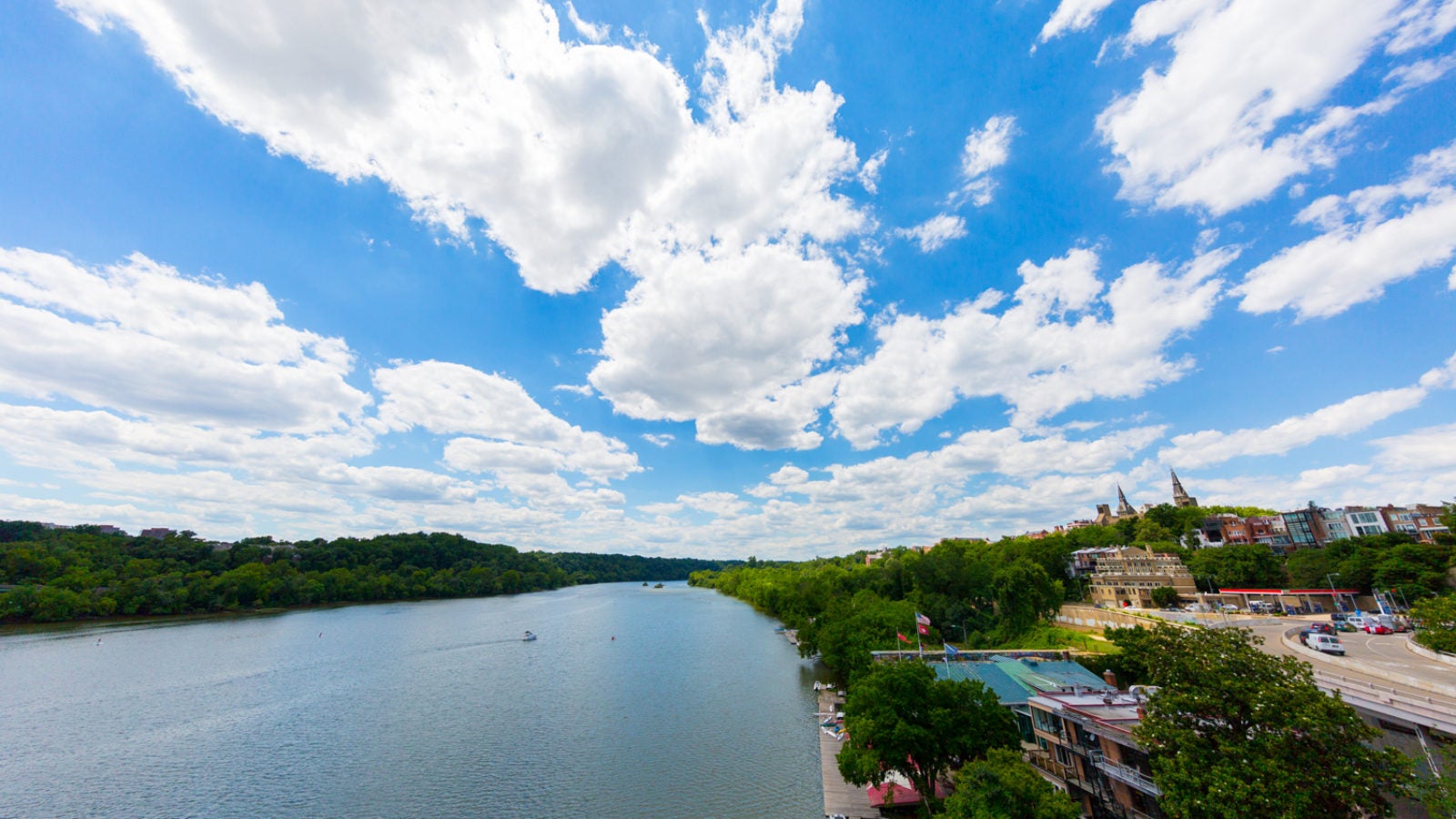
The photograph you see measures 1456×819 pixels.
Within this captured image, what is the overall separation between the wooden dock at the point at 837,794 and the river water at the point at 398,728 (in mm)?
810

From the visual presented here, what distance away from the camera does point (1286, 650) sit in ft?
108

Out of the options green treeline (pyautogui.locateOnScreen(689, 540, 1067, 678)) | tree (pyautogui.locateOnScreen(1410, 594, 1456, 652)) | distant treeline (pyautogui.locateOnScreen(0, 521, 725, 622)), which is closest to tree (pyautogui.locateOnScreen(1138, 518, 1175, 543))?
green treeline (pyautogui.locateOnScreen(689, 540, 1067, 678))

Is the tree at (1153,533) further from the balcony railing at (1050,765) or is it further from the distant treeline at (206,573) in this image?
the distant treeline at (206,573)

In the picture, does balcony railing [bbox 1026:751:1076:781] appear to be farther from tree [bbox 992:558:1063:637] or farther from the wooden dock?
tree [bbox 992:558:1063:637]

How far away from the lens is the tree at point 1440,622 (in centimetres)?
2695

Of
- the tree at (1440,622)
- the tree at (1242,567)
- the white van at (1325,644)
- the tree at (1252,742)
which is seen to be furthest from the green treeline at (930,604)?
the tree at (1440,622)

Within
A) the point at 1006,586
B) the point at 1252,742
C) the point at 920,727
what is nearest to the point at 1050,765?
the point at 920,727

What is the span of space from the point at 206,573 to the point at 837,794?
146 meters

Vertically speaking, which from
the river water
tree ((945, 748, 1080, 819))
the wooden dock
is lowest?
the wooden dock

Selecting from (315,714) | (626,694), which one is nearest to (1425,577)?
(626,694)

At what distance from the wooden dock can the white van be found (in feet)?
98.9

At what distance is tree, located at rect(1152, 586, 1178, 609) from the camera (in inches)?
2972

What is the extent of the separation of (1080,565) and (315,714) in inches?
4759

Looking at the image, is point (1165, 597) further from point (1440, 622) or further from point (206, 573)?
point (206, 573)
